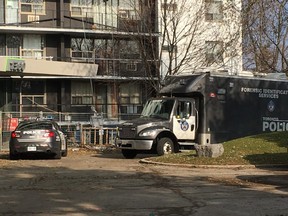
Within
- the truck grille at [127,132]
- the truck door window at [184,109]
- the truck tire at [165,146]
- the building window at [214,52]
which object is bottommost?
the truck tire at [165,146]

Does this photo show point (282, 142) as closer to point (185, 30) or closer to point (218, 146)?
Answer: point (218, 146)

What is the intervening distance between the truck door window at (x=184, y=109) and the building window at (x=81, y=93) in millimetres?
15829

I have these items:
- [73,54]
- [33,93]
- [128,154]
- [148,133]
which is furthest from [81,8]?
[148,133]

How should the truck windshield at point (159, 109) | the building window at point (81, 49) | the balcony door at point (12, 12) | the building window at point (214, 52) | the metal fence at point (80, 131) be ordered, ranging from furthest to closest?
the building window at point (81, 49)
the balcony door at point (12, 12)
the building window at point (214, 52)
the metal fence at point (80, 131)
the truck windshield at point (159, 109)

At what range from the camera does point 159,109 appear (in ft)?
61.9

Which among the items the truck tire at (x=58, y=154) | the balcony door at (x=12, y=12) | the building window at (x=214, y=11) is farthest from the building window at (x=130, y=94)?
the truck tire at (x=58, y=154)

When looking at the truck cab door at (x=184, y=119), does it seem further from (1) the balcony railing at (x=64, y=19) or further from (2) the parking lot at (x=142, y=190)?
(1) the balcony railing at (x=64, y=19)

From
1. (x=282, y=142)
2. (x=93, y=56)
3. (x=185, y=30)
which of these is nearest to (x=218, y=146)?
(x=282, y=142)

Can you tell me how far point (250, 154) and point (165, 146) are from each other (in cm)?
338

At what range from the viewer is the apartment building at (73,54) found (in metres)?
31.7

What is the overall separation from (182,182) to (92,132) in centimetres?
1626

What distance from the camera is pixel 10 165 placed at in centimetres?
1562

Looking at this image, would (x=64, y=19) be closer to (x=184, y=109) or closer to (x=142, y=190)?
(x=184, y=109)

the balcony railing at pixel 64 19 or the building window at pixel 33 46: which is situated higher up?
the balcony railing at pixel 64 19
